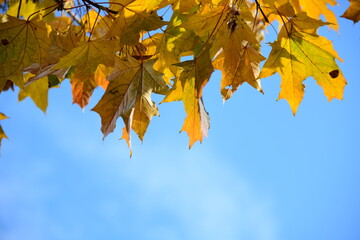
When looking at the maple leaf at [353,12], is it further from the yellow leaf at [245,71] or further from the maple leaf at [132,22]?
the maple leaf at [132,22]

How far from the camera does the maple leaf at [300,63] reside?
86cm

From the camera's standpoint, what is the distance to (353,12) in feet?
2.80

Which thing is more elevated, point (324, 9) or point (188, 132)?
point (324, 9)

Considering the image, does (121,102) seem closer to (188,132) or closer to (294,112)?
(188,132)

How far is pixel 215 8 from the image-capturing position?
0.78 meters

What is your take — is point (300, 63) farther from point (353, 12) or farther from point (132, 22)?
point (132, 22)

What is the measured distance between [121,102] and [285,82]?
45 centimetres

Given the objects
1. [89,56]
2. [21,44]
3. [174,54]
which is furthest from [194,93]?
[21,44]

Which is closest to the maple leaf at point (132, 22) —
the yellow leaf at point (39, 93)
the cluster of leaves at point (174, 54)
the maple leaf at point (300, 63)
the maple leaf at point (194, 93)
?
the cluster of leaves at point (174, 54)

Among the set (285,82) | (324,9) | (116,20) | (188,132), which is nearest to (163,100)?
(188,132)

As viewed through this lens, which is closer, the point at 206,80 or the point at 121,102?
the point at 206,80

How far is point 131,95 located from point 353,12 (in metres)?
0.61

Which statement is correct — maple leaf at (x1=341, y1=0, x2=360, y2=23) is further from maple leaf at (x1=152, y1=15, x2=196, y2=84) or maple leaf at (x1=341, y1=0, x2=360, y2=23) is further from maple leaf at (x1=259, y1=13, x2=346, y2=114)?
maple leaf at (x1=152, y1=15, x2=196, y2=84)

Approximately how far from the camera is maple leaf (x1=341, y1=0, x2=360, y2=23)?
85 centimetres
